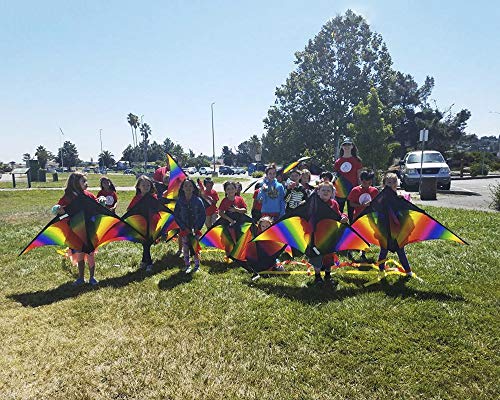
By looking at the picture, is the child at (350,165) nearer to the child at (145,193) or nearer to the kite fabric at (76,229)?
the child at (145,193)

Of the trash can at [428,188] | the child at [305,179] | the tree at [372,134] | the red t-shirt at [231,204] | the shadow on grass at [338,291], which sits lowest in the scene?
the shadow on grass at [338,291]

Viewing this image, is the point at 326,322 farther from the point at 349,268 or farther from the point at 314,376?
the point at 349,268

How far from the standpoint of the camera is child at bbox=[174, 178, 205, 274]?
6.26m

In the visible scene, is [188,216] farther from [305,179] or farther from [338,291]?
[338,291]

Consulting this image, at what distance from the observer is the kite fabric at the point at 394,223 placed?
16.4 ft

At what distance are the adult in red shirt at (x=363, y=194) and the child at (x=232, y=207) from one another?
79.2 inches

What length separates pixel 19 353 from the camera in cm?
375

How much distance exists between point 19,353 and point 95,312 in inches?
40.0

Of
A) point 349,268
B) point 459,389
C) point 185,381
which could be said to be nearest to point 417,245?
point 349,268

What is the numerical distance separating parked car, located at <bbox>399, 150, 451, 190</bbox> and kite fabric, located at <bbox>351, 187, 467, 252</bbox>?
46.6 feet

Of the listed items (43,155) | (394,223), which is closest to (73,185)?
(394,223)

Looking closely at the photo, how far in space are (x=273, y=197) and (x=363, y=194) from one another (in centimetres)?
160

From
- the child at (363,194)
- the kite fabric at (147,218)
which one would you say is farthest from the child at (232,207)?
the child at (363,194)

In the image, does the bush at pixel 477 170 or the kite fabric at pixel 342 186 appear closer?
the kite fabric at pixel 342 186
